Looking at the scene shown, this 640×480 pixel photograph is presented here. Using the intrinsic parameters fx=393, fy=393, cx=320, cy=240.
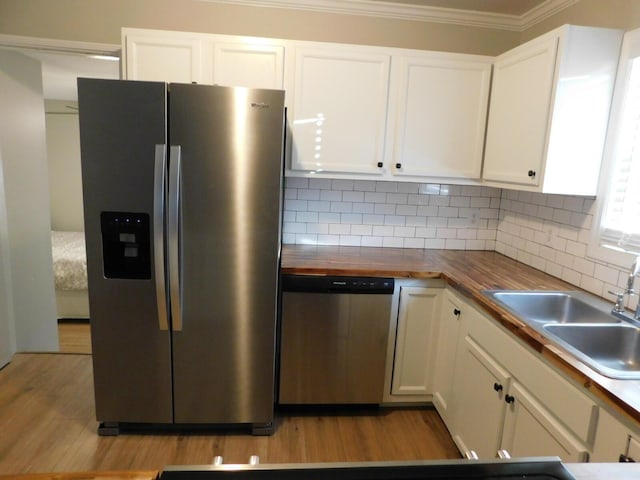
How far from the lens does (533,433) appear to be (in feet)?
4.72

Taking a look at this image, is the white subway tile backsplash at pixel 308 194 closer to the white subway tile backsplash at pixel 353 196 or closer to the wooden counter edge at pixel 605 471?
the white subway tile backsplash at pixel 353 196

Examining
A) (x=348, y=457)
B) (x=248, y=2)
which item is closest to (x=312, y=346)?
(x=348, y=457)

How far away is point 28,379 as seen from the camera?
2660 millimetres

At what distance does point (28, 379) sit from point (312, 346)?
6.56 ft

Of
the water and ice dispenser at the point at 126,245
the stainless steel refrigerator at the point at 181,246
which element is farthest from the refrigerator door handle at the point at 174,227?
the water and ice dispenser at the point at 126,245

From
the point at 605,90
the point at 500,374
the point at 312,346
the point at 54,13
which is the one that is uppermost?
the point at 54,13

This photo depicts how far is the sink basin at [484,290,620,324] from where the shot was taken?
187 centimetres

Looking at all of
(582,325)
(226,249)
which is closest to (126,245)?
(226,249)

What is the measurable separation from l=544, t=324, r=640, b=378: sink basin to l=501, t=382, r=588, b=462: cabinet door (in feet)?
0.98

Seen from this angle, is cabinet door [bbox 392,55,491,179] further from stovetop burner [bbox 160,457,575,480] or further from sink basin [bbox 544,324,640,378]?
stovetop burner [bbox 160,457,575,480]

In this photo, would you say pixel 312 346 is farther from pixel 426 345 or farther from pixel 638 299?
pixel 638 299

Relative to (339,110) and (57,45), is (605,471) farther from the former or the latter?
(57,45)

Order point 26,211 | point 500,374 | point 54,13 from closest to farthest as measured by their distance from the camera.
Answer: point 500,374 < point 54,13 < point 26,211

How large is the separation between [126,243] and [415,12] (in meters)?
2.28
